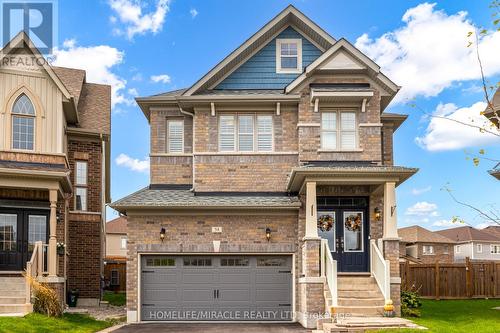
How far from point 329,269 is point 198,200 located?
478cm

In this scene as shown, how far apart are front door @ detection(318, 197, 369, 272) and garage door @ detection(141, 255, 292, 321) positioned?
1576 mm

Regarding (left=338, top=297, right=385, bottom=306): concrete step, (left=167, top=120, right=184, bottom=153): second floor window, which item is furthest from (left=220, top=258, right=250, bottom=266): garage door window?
(left=167, top=120, right=184, bottom=153): second floor window

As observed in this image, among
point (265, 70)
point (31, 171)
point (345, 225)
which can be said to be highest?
point (265, 70)

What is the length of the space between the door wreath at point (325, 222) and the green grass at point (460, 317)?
3.85 metres

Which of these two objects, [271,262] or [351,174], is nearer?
[351,174]

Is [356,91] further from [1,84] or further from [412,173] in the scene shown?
[1,84]

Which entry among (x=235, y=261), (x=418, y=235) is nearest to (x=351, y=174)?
(x=235, y=261)

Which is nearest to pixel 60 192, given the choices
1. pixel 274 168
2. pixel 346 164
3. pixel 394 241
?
pixel 274 168

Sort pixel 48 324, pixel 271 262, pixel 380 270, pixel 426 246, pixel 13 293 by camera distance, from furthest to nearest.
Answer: pixel 426 246, pixel 271 262, pixel 13 293, pixel 380 270, pixel 48 324

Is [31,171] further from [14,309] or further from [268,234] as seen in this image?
[268,234]

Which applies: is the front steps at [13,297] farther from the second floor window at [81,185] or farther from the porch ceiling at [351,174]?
the porch ceiling at [351,174]

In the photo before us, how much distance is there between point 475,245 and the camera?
5722 cm

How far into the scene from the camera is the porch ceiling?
17.0 m

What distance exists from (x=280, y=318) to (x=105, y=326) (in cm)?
536
